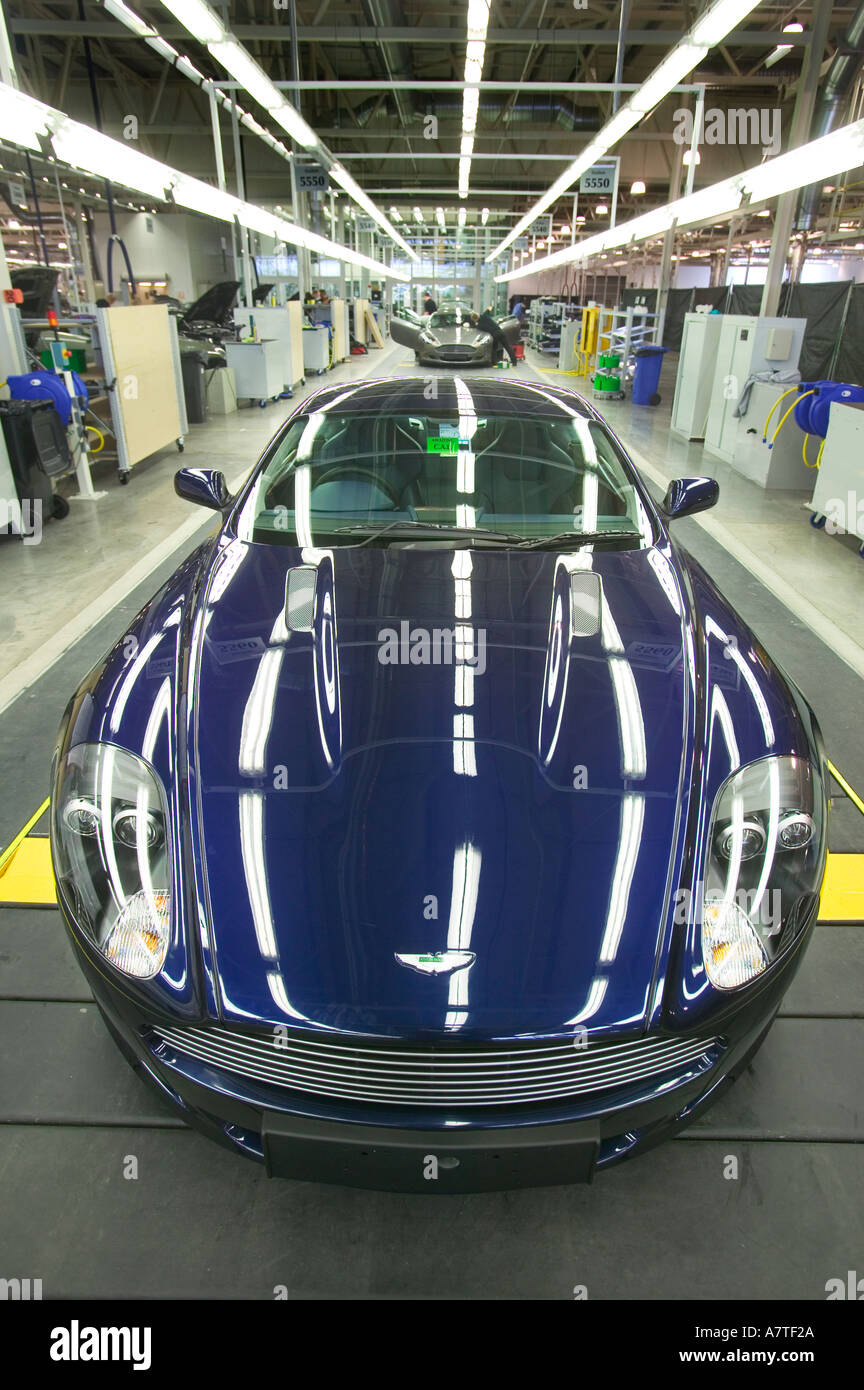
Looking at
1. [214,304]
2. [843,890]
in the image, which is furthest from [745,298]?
[843,890]

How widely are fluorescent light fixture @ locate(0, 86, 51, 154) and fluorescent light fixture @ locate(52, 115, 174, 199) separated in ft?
0.26

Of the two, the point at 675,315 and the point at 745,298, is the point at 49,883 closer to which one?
the point at 745,298

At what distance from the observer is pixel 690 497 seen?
2.40 metres

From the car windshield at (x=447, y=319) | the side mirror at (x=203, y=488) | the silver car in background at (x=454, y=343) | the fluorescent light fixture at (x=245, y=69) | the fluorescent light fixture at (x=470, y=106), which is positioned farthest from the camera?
the car windshield at (x=447, y=319)

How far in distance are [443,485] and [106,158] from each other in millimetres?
4915

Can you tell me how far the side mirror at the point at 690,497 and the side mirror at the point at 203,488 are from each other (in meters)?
1.39

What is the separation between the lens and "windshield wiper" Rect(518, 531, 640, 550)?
2102mm

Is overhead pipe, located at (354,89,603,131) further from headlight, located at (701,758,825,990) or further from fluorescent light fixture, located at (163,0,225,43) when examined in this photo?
headlight, located at (701,758,825,990)

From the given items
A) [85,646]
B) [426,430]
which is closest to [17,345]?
Result: [85,646]

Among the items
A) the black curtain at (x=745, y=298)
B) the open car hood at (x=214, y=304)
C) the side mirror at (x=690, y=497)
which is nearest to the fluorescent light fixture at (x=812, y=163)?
the side mirror at (x=690, y=497)

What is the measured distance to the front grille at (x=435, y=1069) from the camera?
1146mm

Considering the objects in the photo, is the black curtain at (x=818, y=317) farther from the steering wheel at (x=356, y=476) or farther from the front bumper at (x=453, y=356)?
the steering wheel at (x=356, y=476)

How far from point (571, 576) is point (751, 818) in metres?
0.78
